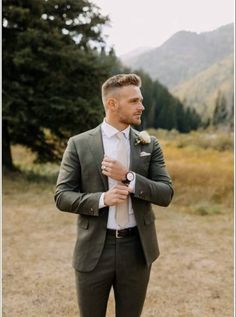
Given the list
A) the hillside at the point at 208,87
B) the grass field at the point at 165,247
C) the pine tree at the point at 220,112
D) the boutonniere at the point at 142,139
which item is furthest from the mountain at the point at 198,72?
the boutonniere at the point at 142,139

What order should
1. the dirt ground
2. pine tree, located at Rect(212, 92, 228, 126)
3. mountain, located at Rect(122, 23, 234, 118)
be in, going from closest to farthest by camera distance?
the dirt ground, mountain, located at Rect(122, 23, 234, 118), pine tree, located at Rect(212, 92, 228, 126)

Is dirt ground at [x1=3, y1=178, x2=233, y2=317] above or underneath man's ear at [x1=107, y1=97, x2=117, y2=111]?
underneath

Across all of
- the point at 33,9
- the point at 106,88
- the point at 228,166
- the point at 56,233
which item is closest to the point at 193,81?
the point at 228,166

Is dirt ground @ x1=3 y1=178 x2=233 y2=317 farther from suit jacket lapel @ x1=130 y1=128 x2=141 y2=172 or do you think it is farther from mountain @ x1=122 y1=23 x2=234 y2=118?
mountain @ x1=122 y1=23 x2=234 y2=118

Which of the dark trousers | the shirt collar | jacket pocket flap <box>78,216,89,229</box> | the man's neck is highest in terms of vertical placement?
the man's neck

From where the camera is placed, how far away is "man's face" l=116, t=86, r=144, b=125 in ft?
6.12

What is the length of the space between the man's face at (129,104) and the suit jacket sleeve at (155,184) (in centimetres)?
20

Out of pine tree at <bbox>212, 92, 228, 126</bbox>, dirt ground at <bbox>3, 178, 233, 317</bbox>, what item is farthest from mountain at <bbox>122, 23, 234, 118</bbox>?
dirt ground at <bbox>3, 178, 233, 317</bbox>

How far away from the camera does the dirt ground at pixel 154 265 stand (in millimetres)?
3830

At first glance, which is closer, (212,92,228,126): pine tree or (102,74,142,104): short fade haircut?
(102,74,142,104): short fade haircut

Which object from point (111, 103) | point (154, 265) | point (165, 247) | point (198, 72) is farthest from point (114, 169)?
point (198, 72)

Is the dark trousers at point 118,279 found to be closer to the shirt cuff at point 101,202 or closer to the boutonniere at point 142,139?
the shirt cuff at point 101,202

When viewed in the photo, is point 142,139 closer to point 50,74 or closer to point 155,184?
point 155,184

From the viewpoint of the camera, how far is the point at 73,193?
6.22 ft
